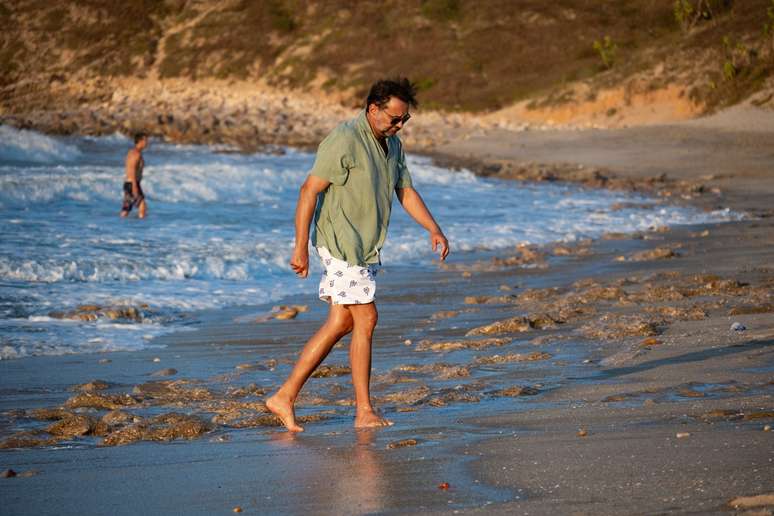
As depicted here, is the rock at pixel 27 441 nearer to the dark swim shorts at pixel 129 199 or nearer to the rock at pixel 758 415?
the rock at pixel 758 415

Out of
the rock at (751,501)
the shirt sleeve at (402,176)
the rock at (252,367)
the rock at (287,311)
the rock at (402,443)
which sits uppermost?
the shirt sleeve at (402,176)

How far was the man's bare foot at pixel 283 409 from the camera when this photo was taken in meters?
5.30

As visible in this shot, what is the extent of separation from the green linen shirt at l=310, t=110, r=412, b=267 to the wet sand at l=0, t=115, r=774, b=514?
838 mm

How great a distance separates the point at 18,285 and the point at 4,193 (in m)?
9.20

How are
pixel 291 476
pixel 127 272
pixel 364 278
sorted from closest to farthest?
pixel 291 476, pixel 364 278, pixel 127 272

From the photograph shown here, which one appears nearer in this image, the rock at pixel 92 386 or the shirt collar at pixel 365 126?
the shirt collar at pixel 365 126

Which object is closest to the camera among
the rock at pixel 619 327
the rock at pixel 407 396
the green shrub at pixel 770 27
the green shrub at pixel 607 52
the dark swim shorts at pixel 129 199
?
the rock at pixel 407 396

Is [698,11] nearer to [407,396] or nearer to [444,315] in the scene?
[444,315]

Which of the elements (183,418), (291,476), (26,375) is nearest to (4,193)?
(26,375)

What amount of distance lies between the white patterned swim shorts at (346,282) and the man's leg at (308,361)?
0.34ft

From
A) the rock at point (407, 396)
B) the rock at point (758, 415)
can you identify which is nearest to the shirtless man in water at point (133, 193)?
the rock at point (407, 396)

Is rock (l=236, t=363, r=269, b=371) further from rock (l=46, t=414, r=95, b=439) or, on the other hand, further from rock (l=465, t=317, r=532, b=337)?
rock (l=46, t=414, r=95, b=439)

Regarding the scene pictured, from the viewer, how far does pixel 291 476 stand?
168 inches

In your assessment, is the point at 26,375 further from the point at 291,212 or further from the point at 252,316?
the point at 291,212
